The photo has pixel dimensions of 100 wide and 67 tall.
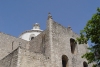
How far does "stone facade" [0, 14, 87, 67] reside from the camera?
1750 cm

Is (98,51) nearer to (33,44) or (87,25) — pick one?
(87,25)

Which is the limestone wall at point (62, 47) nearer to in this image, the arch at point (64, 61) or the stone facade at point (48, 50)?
the stone facade at point (48, 50)

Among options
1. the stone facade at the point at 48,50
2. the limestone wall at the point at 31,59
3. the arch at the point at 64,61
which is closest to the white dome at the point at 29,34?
the stone facade at the point at 48,50

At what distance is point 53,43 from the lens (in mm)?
19922

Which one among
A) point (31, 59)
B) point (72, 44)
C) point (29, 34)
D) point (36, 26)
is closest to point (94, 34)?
point (31, 59)

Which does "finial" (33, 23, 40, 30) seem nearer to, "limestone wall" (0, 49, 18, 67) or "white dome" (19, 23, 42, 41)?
"white dome" (19, 23, 42, 41)

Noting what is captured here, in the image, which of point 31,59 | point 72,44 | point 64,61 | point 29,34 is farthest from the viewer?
point 29,34

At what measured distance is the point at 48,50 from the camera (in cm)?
1956

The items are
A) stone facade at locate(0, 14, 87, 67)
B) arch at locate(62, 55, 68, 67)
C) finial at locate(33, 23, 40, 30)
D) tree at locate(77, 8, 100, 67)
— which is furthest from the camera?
finial at locate(33, 23, 40, 30)

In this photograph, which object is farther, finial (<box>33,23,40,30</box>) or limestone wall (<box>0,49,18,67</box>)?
finial (<box>33,23,40,30</box>)

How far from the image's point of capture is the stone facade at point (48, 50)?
17500mm

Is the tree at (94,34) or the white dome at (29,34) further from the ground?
the white dome at (29,34)

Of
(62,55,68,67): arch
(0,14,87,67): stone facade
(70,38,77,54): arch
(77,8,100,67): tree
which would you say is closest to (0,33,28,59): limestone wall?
(0,14,87,67): stone facade

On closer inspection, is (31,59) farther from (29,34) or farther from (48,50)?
(29,34)
